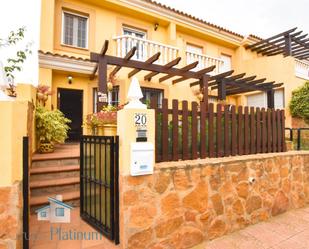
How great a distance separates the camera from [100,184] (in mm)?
3510

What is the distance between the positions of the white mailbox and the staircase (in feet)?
7.56

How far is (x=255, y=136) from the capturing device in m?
4.76

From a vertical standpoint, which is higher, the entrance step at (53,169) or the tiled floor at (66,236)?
the entrance step at (53,169)

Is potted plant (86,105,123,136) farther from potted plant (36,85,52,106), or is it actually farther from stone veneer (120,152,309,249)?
potted plant (36,85,52,106)

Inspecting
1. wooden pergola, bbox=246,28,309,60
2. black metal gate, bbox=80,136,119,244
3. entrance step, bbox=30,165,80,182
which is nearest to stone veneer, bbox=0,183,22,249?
black metal gate, bbox=80,136,119,244

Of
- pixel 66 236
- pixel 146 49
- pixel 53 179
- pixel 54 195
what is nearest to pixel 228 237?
pixel 66 236

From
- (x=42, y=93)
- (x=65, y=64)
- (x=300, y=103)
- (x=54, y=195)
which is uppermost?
(x=65, y=64)

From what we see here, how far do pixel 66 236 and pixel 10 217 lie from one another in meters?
1.19

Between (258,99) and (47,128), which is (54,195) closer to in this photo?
(47,128)

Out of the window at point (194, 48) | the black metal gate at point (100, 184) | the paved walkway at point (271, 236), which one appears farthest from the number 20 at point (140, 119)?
the window at point (194, 48)

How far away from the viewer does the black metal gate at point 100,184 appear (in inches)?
123

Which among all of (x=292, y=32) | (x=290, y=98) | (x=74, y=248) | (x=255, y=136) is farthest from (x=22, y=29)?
(x=292, y=32)

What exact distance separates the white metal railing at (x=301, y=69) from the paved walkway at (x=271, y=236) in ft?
32.7

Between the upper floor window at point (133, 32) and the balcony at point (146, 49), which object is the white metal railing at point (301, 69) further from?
the upper floor window at point (133, 32)
